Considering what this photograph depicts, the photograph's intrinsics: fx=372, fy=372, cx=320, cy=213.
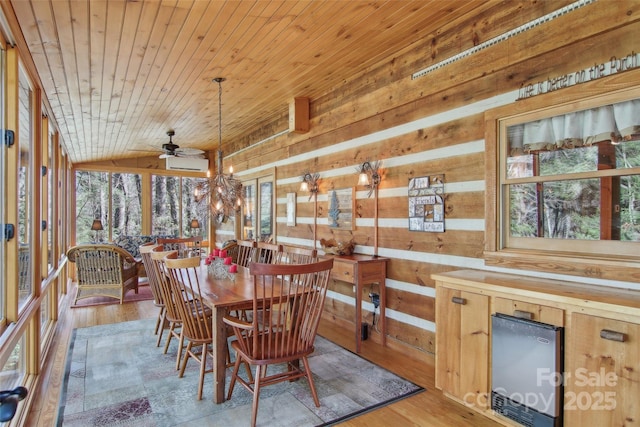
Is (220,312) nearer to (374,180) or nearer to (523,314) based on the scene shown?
(523,314)

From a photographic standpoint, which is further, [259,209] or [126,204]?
[126,204]

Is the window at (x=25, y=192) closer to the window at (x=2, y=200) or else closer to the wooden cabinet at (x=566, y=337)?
the window at (x=2, y=200)

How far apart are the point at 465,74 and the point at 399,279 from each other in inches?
76.2

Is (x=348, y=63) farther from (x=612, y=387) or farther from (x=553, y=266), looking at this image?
(x=612, y=387)

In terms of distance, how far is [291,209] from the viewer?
18.8ft

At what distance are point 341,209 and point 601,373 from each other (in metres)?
3.08

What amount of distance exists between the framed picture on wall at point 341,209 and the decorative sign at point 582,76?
2.16m

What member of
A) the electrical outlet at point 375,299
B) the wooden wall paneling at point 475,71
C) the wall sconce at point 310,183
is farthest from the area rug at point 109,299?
the wooden wall paneling at point 475,71

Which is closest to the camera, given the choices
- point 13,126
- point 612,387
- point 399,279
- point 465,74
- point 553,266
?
point 612,387

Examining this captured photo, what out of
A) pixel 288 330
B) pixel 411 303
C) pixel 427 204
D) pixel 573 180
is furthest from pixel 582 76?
pixel 288 330

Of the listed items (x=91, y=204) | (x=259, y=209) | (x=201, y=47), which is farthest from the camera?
(x=91, y=204)

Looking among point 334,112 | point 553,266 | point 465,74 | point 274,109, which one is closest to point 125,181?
point 274,109

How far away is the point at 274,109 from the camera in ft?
18.4

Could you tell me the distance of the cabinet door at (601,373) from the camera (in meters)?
1.70
